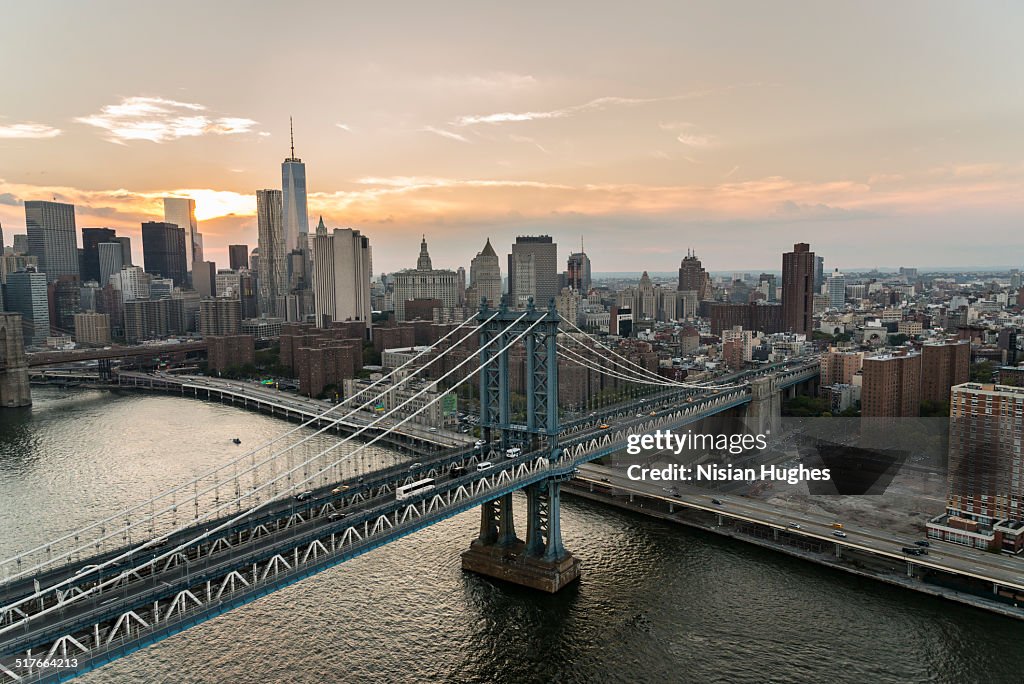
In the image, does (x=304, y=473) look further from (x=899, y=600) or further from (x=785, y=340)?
(x=785, y=340)

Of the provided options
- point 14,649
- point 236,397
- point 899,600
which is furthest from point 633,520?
point 236,397

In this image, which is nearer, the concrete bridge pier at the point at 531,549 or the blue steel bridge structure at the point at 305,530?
the blue steel bridge structure at the point at 305,530

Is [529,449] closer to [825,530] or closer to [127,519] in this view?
[825,530]

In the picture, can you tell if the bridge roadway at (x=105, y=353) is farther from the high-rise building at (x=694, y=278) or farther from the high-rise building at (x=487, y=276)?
the high-rise building at (x=694, y=278)

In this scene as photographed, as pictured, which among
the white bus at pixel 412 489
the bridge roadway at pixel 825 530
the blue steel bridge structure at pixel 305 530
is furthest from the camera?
the bridge roadway at pixel 825 530

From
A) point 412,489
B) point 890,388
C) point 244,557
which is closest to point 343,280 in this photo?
point 890,388

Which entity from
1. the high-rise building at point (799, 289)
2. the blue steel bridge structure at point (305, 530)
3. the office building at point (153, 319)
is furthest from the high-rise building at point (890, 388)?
the office building at point (153, 319)

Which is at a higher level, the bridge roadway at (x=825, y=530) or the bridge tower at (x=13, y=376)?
the bridge tower at (x=13, y=376)
